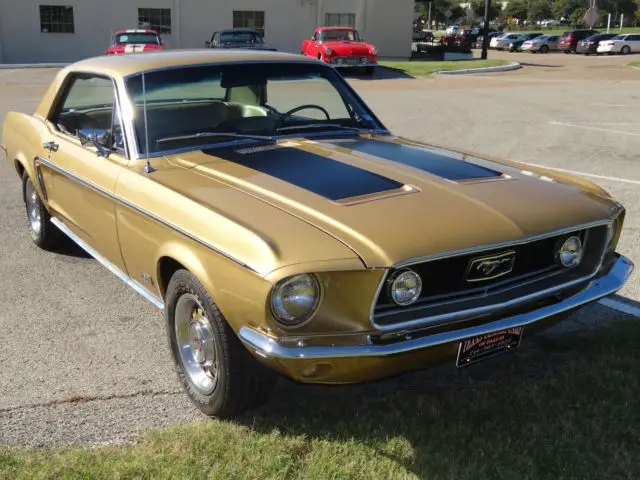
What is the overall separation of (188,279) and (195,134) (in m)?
1.24

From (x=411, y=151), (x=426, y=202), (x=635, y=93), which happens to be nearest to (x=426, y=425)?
(x=426, y=202)

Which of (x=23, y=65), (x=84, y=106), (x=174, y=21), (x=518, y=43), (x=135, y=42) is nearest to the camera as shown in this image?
(x=84, y=106)

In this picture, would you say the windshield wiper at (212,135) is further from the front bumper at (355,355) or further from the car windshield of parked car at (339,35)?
the car windshield of parked car at (339,35)

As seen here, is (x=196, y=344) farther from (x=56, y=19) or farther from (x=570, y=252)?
(x=56, y=19)

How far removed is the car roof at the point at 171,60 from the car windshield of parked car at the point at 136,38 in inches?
783

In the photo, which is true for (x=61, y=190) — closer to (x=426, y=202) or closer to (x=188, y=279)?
(x=188, y=279)

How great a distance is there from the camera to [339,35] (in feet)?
80.8

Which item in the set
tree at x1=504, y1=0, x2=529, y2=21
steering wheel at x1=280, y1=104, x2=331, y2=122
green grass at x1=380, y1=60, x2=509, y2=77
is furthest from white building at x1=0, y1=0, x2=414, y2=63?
tree at x1=504, y1=0, x2=529, y2=21

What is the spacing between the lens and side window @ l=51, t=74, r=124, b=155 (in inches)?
188

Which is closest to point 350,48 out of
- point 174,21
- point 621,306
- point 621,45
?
point 174,21

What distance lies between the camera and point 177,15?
2994 cm

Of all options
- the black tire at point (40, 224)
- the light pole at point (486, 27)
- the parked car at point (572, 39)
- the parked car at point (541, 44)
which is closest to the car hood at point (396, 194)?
the black tire at point (40, 224)

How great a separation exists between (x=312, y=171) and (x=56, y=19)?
29021mm

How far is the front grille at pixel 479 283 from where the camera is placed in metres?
2.80
